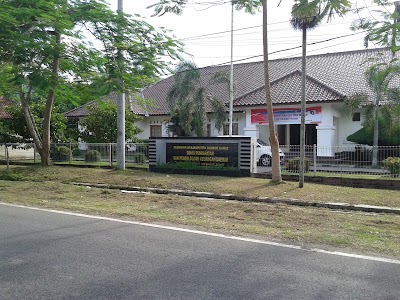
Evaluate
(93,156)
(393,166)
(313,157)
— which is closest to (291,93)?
(313,157)

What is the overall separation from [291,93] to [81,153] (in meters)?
12.7

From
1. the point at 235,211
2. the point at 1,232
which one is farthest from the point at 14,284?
the point at 235,211

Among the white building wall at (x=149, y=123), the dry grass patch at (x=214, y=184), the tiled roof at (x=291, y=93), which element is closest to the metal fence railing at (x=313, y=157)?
the dry grass patch at (x=214, y=184)

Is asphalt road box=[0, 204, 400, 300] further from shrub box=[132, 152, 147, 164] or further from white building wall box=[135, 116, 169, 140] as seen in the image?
white building wall box=[135, 116, 169, 140]

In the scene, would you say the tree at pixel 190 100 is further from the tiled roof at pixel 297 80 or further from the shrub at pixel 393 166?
the shrub at pixel 393 166

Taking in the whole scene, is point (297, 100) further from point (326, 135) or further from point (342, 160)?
point (342, 160)

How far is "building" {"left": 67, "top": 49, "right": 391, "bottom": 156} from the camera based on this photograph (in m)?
23.5

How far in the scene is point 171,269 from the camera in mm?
5234

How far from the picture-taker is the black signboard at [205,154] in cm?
1598

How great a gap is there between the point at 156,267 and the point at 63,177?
477 inches

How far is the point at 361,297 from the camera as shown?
4.35 meters

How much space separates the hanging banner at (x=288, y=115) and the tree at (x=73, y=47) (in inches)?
515

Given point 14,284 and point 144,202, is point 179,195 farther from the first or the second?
point 14,284

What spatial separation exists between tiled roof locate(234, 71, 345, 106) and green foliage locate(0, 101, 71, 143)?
11361 millimetres
